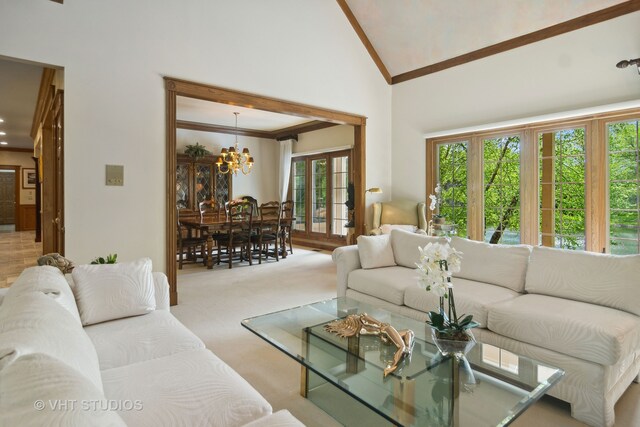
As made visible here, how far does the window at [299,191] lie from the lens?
875 cm

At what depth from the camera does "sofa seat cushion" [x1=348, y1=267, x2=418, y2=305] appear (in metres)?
2.97

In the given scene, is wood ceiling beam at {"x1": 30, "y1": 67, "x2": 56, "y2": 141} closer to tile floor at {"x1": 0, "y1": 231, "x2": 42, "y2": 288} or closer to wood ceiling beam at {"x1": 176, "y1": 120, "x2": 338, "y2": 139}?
tile floor at {"x1": 0, "y1": 231, "x2": 42, "y2": 288}

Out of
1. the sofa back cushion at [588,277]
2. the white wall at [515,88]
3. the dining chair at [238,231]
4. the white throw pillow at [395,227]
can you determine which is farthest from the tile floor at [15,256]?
the white wall at [515,88]

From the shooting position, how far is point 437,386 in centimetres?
156

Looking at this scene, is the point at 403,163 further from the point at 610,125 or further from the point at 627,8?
the point at 627,8

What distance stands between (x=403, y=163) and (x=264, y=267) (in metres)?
2.95

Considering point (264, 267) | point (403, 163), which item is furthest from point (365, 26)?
point (264, 267)

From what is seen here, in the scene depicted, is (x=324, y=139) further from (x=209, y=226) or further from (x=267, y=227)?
(x=209, y=226)

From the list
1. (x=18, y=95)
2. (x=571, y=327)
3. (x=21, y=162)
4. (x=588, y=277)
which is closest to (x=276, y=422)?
(x=571, y=327)

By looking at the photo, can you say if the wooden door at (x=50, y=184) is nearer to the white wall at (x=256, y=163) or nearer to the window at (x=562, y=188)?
the white wall at (x=256, y=163)

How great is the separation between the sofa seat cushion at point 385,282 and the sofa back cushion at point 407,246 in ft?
0.33

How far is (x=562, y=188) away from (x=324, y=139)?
4.86 m

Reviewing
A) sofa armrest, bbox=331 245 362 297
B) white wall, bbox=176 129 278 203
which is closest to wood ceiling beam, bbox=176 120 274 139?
white wall, bbox=176 129 278 203

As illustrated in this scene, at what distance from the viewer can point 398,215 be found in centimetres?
567
